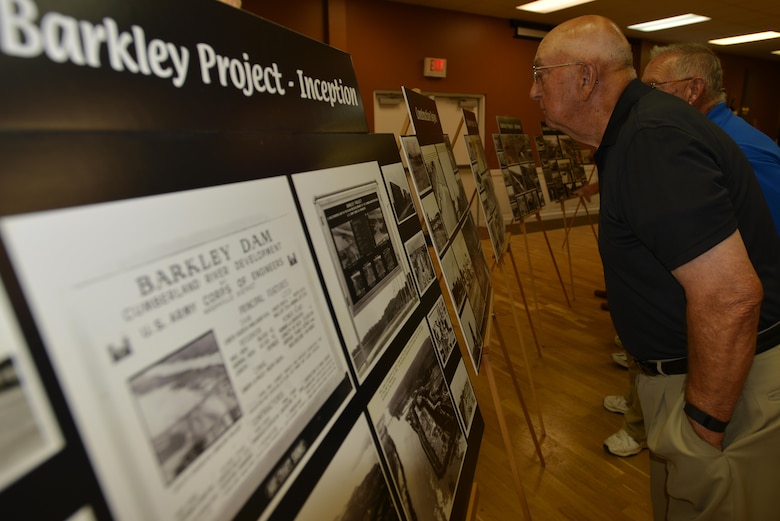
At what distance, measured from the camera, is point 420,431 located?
32.0 inches

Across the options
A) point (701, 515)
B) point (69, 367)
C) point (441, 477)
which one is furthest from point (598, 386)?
point (69, 367)

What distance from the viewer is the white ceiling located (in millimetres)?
6082

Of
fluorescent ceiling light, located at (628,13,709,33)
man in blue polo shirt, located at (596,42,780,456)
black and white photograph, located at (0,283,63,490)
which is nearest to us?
black and white photograph, located at (0,283,63,490)

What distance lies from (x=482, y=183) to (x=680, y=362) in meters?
1.14

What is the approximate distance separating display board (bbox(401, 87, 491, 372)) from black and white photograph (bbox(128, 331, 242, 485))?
0.74 meters

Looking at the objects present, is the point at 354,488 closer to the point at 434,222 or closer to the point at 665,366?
the point at 434,222

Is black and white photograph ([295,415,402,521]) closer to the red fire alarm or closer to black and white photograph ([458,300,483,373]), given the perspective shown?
black and white photograph ([458,300,483,373])

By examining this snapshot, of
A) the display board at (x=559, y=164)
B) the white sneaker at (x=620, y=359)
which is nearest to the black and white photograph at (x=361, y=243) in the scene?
the white sneaker at (x=620, y=359)

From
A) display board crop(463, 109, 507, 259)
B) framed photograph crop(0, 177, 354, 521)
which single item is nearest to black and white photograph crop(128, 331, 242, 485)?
framed photograph crop(0, 177, 354, 521)

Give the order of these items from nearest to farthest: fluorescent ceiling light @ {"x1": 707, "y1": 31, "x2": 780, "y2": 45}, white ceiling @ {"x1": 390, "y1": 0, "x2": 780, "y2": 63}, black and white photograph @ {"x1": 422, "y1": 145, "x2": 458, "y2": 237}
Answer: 1. black and white photograph @ {"x1": 422, "y1": 145, "x2": 458, "y2": 237}
2. white ceiling @ {"x1": 390, "y1": 0, "x2": 780, "y2": 63}
3. fluorescent ceiling light @ {"x1": 707, "y1": 31, "x2": 780, "y2": 45}

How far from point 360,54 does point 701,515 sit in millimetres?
5803

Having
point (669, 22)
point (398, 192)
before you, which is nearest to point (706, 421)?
point (398, 192)

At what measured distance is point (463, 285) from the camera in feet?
4.26

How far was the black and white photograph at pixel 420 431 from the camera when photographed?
71 cm
